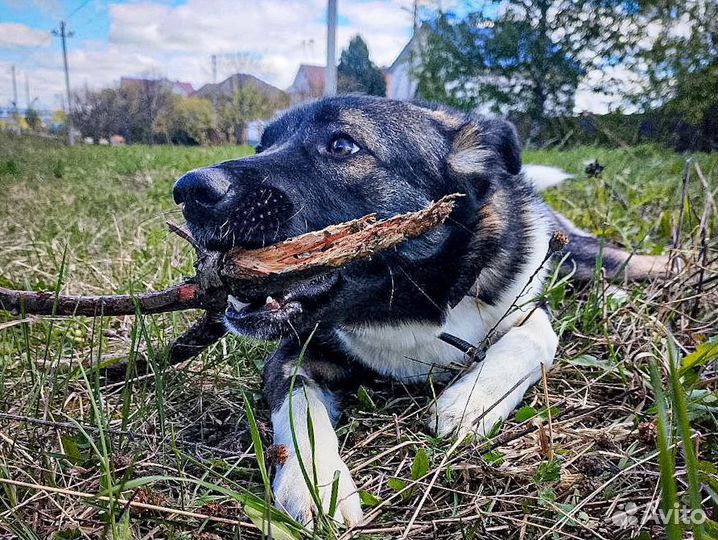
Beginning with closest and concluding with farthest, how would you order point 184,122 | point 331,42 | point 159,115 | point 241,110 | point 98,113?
point 331,42, point 98,113, point 184,122, point 159,115, point 241,110

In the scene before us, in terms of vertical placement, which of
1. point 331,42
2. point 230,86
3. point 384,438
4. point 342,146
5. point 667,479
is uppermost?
point 230,86

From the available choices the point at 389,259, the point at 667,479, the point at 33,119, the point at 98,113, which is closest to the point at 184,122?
the point at 98,113

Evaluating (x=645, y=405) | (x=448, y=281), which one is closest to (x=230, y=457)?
(x=448, y=281)

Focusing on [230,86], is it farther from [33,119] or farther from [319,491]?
[319,491]

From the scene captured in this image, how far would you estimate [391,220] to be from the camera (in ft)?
5.09

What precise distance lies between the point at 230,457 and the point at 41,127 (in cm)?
780

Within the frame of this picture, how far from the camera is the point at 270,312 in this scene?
167 centimetres

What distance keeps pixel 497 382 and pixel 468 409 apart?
0.18 m

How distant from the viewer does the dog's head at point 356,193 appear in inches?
65.2

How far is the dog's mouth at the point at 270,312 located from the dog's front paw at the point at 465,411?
498 millimetres

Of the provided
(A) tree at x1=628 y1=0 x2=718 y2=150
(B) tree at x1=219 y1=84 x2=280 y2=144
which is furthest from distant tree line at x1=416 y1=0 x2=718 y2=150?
(B) tree at x1=219 y1=84 x2=280 y2=144

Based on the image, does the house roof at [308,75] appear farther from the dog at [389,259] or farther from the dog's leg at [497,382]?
the dog's leg at [497,382]

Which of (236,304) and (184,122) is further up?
(184,122)

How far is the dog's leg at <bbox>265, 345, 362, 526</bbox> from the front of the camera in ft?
4.28
